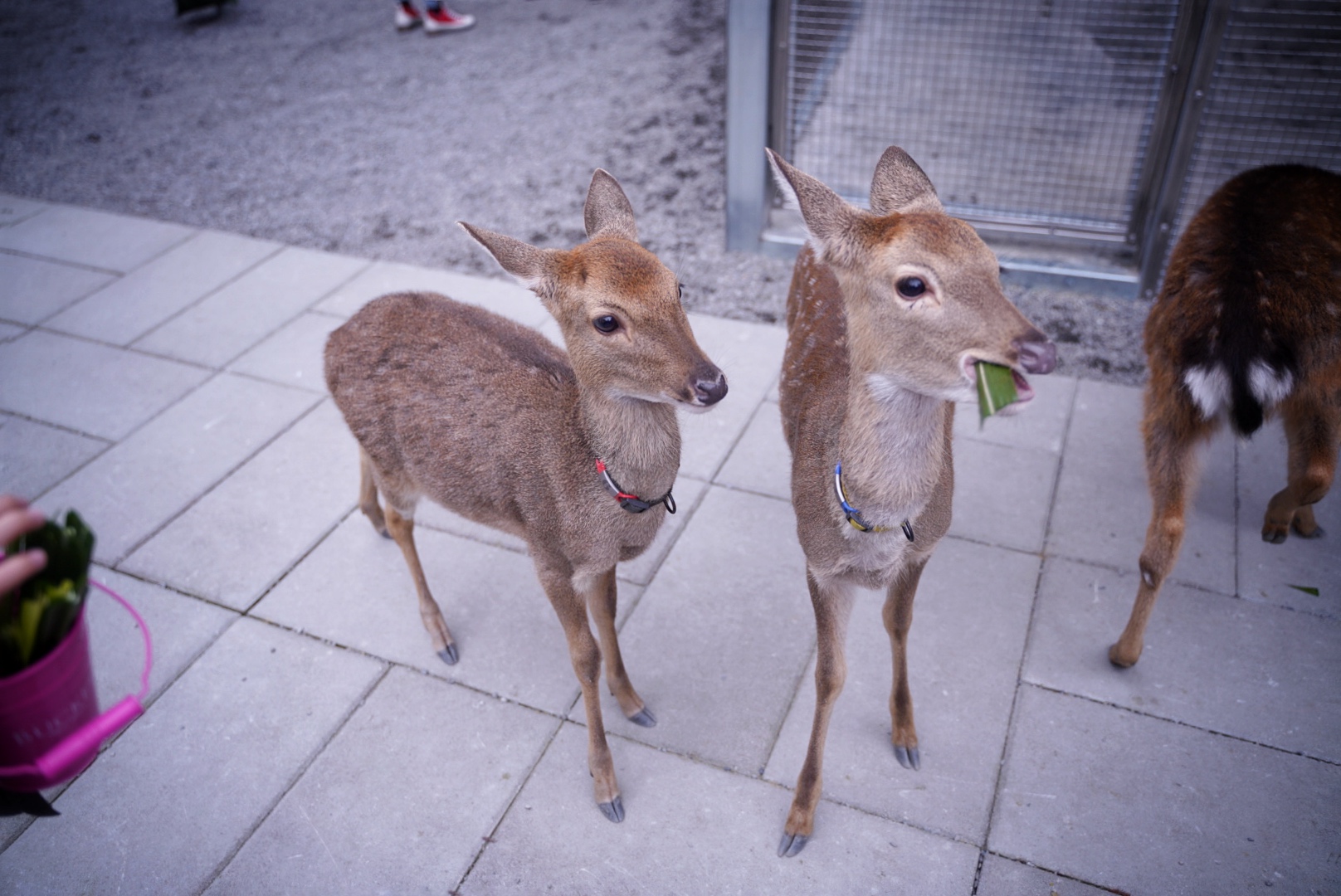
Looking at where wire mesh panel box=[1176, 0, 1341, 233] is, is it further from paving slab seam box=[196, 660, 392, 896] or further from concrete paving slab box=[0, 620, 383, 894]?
concrete paving slab box=[0, 620, 383, 894]

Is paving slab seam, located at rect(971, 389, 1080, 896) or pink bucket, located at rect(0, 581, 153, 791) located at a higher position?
pink bucket, located at rect(0, 581, 153, 791)

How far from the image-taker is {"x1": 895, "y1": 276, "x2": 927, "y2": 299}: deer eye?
221 centimetres

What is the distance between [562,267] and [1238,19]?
4.40 metres

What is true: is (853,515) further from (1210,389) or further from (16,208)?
(16,208)

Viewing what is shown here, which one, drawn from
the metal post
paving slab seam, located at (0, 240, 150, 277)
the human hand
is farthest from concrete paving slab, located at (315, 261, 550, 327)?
the human hand

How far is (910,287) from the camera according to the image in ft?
7.27

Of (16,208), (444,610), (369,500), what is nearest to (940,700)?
(444,610)

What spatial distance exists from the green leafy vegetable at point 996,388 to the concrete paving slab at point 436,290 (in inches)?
149

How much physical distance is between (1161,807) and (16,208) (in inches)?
331

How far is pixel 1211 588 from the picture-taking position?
12.1 feet

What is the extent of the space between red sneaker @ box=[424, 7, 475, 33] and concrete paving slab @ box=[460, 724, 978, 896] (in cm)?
917

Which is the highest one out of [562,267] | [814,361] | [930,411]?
[562,267]

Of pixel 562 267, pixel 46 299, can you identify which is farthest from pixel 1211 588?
pixel 46 299

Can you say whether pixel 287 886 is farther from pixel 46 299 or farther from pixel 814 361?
pixel 46 299
